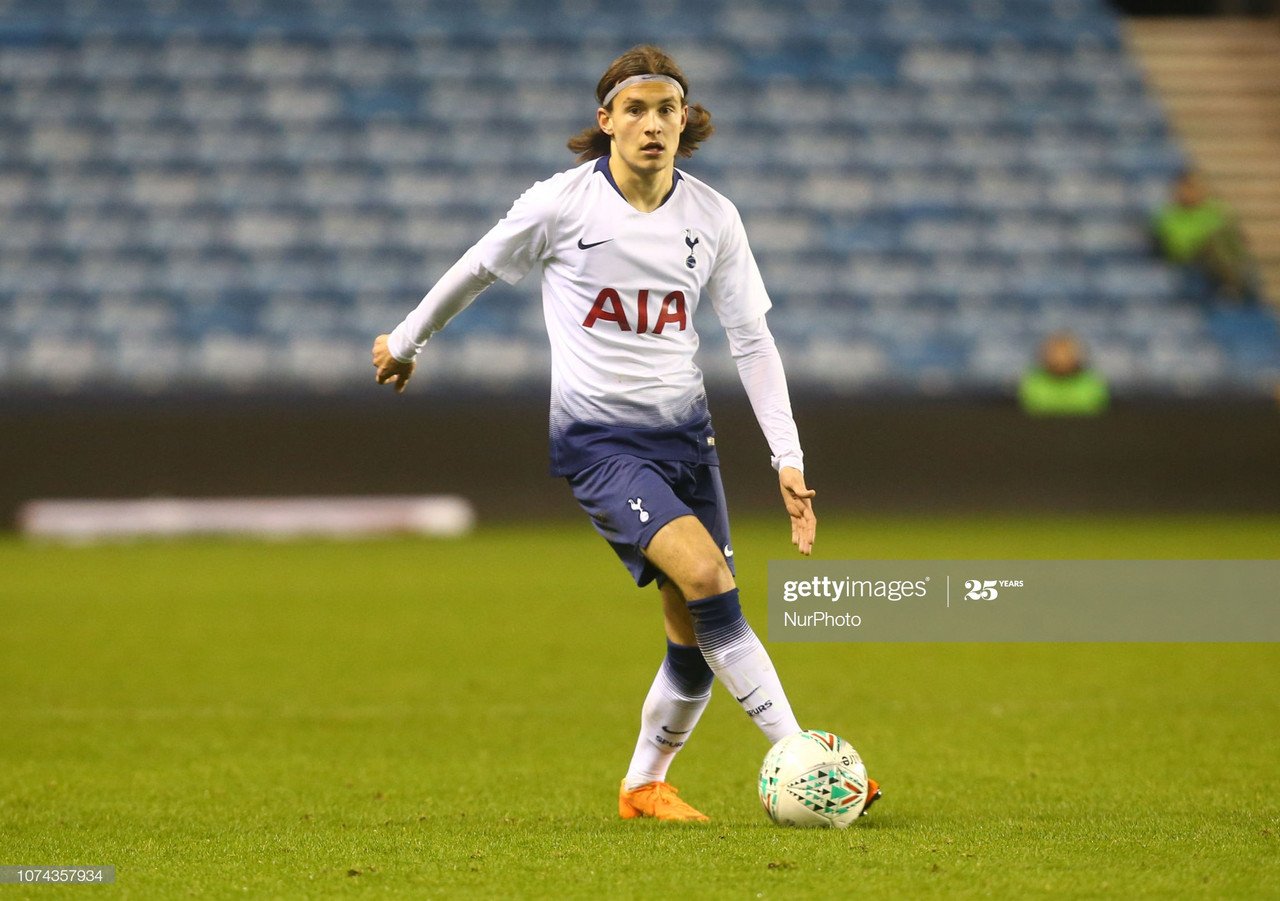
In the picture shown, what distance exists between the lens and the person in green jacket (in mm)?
15969

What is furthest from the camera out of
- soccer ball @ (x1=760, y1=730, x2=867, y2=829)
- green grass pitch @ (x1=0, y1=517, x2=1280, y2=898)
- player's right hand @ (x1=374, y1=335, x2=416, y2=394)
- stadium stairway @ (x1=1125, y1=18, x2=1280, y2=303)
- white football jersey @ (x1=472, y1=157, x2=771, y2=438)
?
stadium stairway @ (x1=1125, y1=18, x2=1280, y2=303)

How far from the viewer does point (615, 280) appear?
5086mm

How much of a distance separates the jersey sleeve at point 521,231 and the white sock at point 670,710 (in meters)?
1.23

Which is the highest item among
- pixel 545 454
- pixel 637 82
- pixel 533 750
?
pixel 637 82

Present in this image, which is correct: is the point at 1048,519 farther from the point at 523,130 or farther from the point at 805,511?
the point at 805,511

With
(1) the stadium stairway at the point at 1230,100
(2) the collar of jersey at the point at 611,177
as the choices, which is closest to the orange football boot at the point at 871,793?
(2) the collar of jersey at the point at 611,177

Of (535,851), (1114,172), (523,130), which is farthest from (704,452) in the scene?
(1114,172)

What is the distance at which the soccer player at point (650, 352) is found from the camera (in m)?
4.97

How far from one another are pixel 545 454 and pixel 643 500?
448 inches

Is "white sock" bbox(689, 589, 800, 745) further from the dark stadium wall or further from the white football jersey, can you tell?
the dark stadium wall

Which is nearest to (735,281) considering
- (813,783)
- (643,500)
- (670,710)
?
(643,500)

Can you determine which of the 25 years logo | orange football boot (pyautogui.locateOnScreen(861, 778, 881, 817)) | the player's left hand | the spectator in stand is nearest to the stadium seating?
the spectator in stand

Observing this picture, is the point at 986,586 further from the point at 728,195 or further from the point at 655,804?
the point at 728,195

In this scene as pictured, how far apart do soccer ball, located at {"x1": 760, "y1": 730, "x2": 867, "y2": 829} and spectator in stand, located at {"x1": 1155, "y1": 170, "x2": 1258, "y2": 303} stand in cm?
1529
